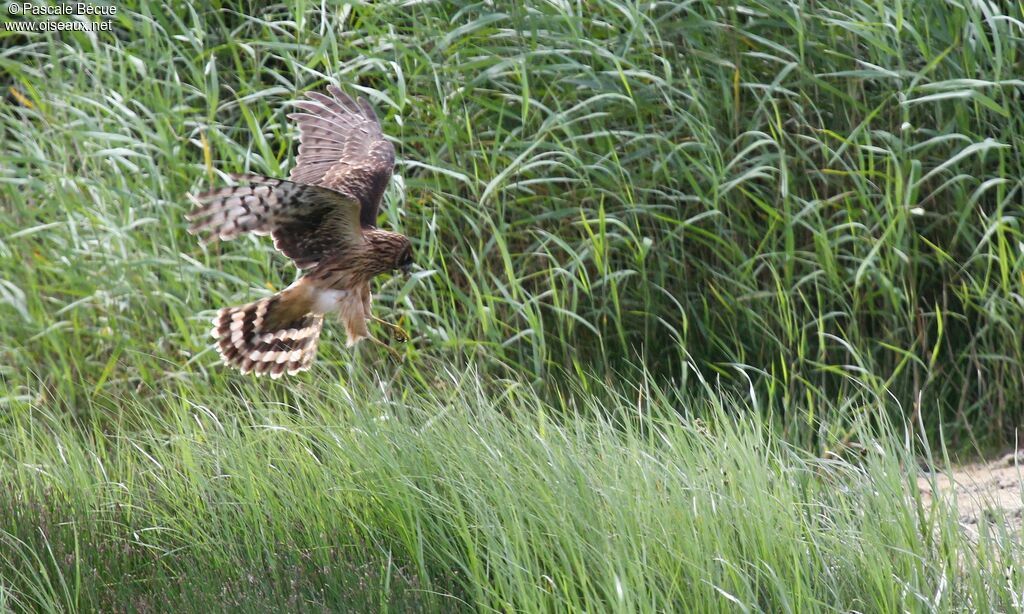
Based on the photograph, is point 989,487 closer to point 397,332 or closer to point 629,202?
point 629,202

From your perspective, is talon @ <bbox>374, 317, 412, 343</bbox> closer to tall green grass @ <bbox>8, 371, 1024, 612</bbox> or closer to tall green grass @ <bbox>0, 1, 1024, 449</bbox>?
tall green grass @ <bbox>0, 1, 1024, 449</bbox>

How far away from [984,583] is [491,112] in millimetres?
3006

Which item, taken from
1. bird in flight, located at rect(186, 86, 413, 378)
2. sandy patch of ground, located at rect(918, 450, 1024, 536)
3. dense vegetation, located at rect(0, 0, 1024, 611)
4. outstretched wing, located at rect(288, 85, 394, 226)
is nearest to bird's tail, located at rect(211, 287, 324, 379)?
bird in flight, located at rect(186, 86, 413, 378)

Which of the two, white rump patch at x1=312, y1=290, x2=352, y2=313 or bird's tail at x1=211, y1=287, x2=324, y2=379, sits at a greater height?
white rump patch at x1=312, y1=290, x2=352, y2=313

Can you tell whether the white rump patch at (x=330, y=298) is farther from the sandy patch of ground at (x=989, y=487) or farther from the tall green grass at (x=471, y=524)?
the sandy patch of ground at (x=989, y=487)

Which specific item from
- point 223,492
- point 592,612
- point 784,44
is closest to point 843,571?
point 592,612

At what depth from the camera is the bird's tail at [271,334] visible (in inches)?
176

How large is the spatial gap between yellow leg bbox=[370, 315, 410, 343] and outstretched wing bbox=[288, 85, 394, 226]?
343mm

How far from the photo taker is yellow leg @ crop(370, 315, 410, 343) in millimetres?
4601

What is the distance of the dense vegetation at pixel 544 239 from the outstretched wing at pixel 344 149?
0.21 meters

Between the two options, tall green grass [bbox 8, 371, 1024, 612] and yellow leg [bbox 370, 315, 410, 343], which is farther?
yellow leg [bbox 370, 315, 410, 343]

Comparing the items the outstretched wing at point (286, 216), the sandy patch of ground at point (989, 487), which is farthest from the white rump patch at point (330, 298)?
the sandy patch of ground at point (989, 487)

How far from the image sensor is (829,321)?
16.4ft

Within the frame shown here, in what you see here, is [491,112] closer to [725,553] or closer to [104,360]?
[104,360]
